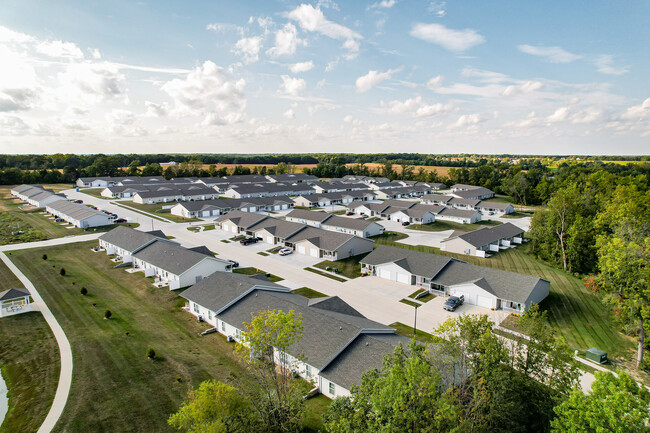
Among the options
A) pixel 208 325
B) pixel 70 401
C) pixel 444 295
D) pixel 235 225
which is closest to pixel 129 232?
pixel 235 225

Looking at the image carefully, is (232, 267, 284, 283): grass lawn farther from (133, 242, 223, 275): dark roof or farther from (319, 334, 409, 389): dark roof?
(319, 334, 409, 389): dark roof

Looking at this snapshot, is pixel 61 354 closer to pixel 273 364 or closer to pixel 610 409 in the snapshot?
pixel 273 364

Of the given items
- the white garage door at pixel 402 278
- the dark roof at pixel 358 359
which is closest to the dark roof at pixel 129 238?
the white garage door at pixel 402 278

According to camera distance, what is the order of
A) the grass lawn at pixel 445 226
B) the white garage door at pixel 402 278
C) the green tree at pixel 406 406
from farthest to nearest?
the grass lawn at pixel 445 226 < the white garage door at pixel 402 278 < the green tree at pixel 406 406

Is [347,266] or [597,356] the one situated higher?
[597,356]

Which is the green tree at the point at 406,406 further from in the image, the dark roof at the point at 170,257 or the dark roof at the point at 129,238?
the dark roof at the point at 129,238

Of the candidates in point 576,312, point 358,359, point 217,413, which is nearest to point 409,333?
point 358,359
